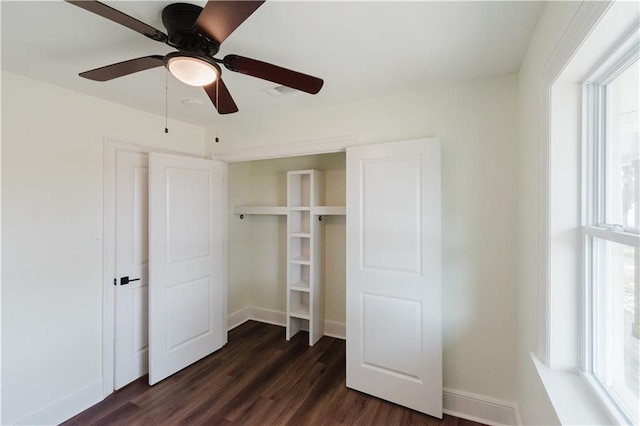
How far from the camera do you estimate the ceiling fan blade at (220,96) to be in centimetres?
148

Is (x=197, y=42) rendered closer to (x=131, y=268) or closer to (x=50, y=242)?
(x=50, y=242)

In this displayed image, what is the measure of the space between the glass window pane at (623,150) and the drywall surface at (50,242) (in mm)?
3118

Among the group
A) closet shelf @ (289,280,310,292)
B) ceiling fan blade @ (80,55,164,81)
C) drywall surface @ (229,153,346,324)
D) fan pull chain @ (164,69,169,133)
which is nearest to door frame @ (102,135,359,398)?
fan pull chain @ (164,69,169,133)

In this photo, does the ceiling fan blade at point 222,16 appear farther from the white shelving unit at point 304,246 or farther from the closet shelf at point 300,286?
the closet shelf at point 300,286

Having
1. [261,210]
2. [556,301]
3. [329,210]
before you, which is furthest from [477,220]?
[261,210]

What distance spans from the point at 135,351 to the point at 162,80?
91.8 inches

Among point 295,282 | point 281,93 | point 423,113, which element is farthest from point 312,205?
point 423,113

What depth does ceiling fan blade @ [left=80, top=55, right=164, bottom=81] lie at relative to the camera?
127 centimetres

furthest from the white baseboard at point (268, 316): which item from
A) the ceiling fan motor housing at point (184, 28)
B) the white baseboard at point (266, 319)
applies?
the ceiling fan motor housing at point (184, 28)

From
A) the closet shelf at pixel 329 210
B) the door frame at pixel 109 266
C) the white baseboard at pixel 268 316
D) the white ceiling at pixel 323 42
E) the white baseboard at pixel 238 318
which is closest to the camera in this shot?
the white ceiling at pixel 323 42

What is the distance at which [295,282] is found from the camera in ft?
10.9

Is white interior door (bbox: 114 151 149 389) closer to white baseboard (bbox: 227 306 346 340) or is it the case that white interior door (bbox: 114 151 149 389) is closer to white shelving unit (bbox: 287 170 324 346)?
white baseboard (bbox: 227 306 346 340)

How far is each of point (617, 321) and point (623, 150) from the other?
2.08 feet

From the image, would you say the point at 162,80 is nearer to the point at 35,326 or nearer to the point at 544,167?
the point at 35,326
